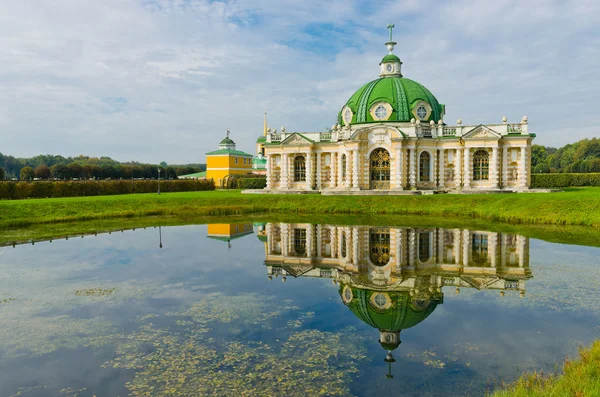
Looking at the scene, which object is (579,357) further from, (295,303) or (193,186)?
(193,186)

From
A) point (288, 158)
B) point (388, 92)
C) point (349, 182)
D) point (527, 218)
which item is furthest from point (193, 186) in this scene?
point (527, 218)

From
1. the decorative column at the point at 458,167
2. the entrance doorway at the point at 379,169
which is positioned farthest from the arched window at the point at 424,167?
the entrance doorway at the point at 379,169

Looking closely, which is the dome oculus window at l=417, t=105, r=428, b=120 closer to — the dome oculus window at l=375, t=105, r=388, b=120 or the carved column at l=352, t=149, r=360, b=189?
the dome oculus window at l=375, t=105, r=388, b=120

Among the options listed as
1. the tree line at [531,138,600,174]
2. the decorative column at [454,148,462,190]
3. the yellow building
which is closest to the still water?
the decorative column at [454,148,462,190]

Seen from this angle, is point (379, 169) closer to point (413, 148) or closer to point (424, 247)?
point (413, 148)

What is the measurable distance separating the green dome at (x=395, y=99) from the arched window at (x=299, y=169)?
7676mm

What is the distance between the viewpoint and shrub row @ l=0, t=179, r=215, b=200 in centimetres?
4422

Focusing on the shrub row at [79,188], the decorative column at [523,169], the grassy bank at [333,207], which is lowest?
the grassy bank at [333,207]

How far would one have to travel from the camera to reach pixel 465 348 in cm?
1016

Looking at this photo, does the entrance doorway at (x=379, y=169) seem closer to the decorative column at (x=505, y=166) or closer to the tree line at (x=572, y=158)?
the decorative column at (x=505, y=166)

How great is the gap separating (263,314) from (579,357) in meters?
7.60

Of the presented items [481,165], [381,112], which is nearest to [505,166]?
[481,165]

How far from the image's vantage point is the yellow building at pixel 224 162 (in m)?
76.5

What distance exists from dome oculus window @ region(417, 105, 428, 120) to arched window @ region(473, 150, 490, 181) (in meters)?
6.81
